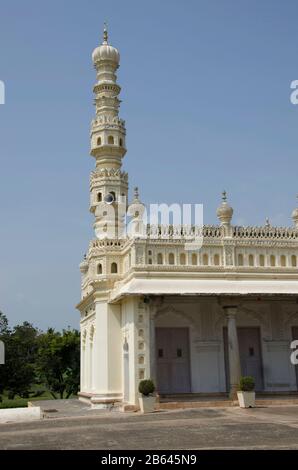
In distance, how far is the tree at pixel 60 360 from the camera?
43.9 metres

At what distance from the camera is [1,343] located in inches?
1690

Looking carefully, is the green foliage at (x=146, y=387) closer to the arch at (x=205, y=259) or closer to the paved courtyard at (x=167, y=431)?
the paved courtyard at (x=167, y=431)

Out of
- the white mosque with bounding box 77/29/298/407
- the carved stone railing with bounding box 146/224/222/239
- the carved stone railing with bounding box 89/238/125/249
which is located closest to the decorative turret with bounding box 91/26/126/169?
the carved stone railing with bounding box 89/238/125/249

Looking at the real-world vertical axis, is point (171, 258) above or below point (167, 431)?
above

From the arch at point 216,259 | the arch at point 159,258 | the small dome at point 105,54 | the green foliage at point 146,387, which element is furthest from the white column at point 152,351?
the small dome at point 105,54

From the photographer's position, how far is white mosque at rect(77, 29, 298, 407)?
2342 centimetres

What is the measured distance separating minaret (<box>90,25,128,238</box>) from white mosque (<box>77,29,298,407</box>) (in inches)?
132

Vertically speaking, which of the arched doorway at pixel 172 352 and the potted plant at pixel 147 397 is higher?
the arched doorway at pixel 172 352

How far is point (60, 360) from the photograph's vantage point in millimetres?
44188

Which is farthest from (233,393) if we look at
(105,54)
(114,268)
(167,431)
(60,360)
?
(60,360)

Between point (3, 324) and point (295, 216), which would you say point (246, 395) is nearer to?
point (295, 216)

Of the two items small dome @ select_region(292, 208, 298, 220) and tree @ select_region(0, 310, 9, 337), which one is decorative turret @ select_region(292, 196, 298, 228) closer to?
small dome @ select_region(292, 208, 298, 220)

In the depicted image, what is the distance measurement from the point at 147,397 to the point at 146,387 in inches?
13.8

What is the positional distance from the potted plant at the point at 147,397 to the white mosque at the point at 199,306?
171cm
